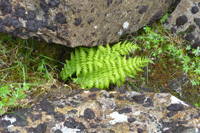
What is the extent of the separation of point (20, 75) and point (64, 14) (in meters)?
1.25

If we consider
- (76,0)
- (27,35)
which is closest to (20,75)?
(27,35)

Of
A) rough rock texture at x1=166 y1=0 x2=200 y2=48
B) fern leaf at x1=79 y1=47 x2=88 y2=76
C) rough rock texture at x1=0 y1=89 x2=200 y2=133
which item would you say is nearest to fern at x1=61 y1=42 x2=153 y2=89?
fern leaf at x1=79 y1=47 x2=88 y2=76

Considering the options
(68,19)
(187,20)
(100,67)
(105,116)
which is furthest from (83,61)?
(187,20)

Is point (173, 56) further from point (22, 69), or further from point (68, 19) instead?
point (22, 69)

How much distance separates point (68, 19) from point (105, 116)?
147 cm

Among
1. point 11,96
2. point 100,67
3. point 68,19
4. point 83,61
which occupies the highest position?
point 68,19

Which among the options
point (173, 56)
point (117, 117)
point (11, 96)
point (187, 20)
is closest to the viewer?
point (117, 117)

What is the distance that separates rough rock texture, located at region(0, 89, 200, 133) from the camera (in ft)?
8.88

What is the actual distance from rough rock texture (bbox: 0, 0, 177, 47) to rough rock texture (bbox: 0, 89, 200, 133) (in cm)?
97

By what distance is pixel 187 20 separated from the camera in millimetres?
4828

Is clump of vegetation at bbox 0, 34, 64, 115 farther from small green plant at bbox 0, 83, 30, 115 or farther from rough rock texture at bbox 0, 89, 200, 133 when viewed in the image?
rough rock texture at bbox 0, 89, 200, 133

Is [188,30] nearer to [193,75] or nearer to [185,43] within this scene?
[185,43]

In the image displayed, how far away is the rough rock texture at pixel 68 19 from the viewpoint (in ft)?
10.1

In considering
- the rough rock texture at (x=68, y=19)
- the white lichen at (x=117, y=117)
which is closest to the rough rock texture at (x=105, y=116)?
the white lichen at (x=117, y=117)
